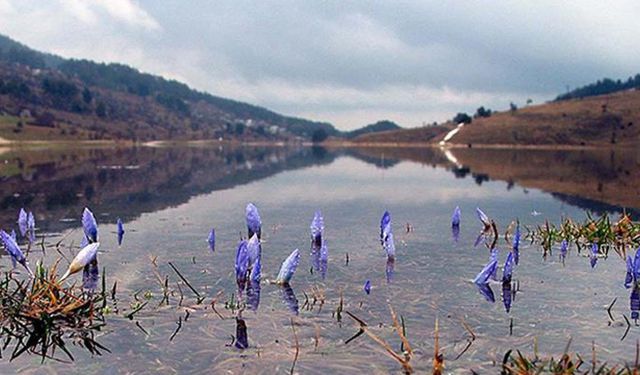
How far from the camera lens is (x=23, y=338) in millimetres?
9062

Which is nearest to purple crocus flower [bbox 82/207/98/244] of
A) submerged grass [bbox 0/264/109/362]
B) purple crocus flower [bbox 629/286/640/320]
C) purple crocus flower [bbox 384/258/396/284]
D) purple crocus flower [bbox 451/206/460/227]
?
submerged grass [bbox 0/264/109/362]

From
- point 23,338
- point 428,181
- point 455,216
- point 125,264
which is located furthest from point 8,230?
point 428,181

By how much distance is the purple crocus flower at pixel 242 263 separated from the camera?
38.0 feet

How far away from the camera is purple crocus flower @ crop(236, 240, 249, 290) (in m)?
11.6

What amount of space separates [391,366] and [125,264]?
328 inches

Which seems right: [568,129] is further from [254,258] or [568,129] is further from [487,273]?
[254,258]

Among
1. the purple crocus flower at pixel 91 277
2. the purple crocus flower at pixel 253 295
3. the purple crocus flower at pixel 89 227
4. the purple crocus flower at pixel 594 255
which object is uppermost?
the purple crocus flower at pixel 89 227

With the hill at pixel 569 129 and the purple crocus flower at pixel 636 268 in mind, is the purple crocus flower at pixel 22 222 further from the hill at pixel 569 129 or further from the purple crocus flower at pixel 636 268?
the hill at pixel 569 129

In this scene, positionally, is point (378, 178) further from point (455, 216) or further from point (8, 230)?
point (8, 230)

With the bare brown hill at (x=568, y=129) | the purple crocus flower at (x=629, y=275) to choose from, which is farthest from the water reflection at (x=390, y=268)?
the bare brown hill at (x=568, y=129)

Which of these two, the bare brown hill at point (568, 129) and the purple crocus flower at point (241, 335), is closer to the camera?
the purple crocus flower at point (241, 335)

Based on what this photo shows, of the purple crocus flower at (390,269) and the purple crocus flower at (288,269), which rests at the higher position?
the purple crocus flower at (288,269)

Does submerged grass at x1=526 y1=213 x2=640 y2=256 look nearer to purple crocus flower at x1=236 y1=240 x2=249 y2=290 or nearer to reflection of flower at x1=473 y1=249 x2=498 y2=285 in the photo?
reflection of flower at x1=473 y1=249 x2=498 y2=285

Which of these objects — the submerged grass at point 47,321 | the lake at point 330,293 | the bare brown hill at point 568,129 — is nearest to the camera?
the lake at point 330,293
